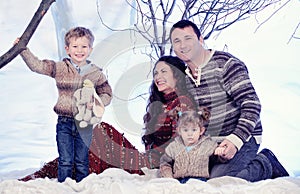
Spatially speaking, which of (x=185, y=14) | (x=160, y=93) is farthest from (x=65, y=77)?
(x=185, y=14)

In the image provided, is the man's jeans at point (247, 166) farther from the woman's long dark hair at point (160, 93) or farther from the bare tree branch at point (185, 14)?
the bare tree branch at point (185, 14)

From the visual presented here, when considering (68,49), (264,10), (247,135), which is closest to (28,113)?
(68,49)

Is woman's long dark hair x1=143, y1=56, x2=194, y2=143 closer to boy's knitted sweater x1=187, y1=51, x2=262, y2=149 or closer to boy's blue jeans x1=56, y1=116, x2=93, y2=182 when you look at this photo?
boy's knitted sweater x1=187, y1=51, x2=262, y2=149

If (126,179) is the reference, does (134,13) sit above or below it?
above

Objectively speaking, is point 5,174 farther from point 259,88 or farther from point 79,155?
point 259,88

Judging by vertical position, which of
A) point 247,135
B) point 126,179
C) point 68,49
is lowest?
point 126,179

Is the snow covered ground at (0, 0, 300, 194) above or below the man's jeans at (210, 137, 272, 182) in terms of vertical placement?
above

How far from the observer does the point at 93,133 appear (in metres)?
1.35

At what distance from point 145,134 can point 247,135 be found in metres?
0.26

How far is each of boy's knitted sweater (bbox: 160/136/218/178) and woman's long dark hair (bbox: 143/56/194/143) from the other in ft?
0.27

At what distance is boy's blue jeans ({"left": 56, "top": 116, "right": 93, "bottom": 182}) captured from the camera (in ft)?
4.35

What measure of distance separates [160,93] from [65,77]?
246mm

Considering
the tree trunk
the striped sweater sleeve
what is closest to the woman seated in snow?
the striped sweater sleeve

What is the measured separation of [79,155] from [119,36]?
32 centimetres
